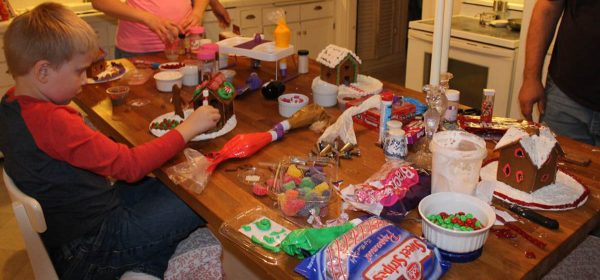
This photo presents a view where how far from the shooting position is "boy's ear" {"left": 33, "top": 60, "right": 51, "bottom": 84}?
4.43ft

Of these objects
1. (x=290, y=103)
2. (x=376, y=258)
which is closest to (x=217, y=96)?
(x=290, y=103)

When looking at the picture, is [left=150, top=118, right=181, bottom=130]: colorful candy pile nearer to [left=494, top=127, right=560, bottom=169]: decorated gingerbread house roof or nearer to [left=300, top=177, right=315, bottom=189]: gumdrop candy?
[left=300, top=177, right=315, bottom=189]: gumdrop candy

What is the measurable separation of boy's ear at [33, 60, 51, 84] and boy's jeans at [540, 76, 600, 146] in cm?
170

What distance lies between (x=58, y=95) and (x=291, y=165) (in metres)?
0.66

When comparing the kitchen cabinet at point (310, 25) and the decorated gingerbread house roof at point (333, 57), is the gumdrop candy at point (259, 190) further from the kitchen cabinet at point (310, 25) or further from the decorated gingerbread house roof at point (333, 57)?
the kitchen cabinet at point (310, 25)

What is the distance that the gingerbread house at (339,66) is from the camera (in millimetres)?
1952

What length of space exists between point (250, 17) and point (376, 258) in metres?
3.54

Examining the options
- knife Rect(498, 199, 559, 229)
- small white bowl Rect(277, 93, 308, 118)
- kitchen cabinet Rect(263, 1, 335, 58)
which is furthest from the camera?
kitchen cabinet Rect(263, 1, 335, 58)

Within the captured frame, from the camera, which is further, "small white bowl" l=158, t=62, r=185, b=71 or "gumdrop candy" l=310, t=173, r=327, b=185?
"small white bowl" l=158, t=62, r=185, b=71

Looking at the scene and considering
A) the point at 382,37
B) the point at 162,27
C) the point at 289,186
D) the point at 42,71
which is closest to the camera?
the point at 289,186

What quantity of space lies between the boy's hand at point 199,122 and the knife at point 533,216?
843 mm

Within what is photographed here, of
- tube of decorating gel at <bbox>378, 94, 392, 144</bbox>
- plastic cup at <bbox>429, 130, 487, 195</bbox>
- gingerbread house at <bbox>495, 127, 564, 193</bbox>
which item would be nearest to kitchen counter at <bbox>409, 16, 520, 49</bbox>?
tube of decorating gel at <bbox>378, 94, 392, 144</bbox>

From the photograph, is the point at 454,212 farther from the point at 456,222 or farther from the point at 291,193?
the point at 291,193

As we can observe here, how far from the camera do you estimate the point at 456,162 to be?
1148mm
